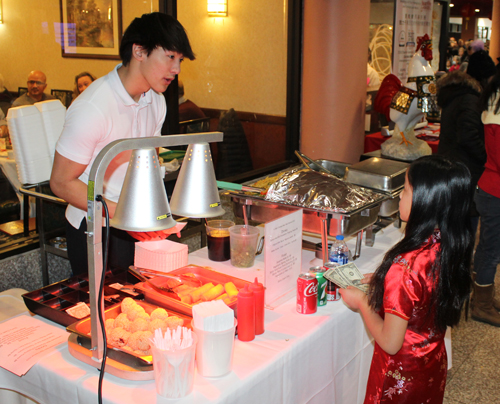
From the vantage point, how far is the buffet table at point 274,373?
1.13 m

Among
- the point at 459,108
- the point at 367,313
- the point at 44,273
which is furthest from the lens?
the point at 459,108

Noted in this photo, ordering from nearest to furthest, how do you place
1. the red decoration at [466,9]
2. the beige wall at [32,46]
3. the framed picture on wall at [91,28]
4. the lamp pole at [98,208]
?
→ the lamp pole at [98,208] → the beige wall at [32,46] → the framed picture on wall at [91,28] → the red decoration at [466,9]

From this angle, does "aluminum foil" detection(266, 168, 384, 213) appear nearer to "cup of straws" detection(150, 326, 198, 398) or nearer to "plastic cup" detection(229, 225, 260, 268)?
"plastic cup" detection(229, 225, 260, 268)

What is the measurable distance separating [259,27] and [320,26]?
1.51ft

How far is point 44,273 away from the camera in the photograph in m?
Result: 2.69

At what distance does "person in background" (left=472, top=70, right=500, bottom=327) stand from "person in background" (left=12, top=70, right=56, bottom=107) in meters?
2.25

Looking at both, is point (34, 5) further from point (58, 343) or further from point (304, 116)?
point (304, 116)

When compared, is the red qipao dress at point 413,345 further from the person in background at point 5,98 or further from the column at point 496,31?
the column at point 496,31

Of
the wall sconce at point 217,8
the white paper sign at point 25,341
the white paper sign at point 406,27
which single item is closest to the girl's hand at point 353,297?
the white paper sign at point 25,341

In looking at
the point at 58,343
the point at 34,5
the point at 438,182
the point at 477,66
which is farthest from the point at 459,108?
the point at 58,343

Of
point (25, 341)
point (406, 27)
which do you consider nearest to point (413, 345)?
point (25, 341)

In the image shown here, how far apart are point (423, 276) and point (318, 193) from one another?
2.24 ft

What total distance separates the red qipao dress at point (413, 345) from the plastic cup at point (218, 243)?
2.24 feet

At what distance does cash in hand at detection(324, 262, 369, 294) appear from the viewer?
1485mm
